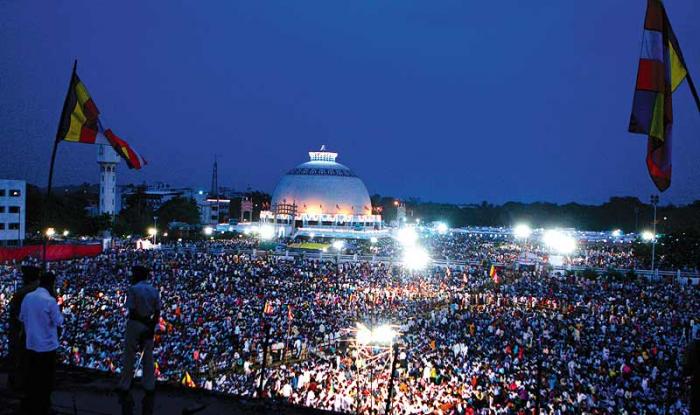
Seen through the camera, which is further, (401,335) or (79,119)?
(401,335)

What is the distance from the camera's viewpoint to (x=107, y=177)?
57.3m

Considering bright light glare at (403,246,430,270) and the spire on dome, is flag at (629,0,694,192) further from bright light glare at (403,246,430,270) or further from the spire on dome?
the spire on dome

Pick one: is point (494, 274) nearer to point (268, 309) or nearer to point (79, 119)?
point (268, 309)

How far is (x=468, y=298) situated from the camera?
76.7 feet

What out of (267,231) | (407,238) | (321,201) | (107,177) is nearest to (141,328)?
(407,238)

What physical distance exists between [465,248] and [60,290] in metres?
33.4

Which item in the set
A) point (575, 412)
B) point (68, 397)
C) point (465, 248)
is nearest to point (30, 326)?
point (68, 397)

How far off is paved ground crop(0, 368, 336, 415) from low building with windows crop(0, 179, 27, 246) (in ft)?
143

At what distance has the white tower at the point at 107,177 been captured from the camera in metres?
56.3

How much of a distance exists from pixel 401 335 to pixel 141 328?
12525 millimetres

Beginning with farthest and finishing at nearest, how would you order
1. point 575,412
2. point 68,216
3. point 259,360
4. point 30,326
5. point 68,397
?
point 68,216, point 259,360, point 575,412, point 68,397, point 30,326

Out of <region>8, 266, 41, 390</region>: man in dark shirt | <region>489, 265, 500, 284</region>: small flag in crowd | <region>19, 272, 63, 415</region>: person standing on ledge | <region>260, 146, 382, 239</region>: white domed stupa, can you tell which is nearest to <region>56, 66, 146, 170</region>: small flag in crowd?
<region>8, 266, 41, 390</region>: man in dark shirt

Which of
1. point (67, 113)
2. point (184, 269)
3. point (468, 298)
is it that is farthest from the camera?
point (184, 269)

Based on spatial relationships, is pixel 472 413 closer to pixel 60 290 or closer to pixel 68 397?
pixel 68 397
